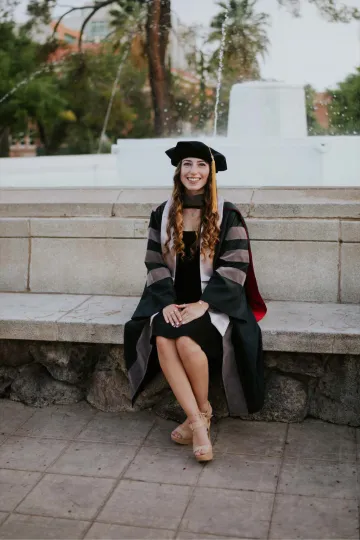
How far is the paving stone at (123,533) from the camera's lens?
3242 mm

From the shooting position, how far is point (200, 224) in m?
4.27

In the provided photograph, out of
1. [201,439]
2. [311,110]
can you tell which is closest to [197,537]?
[201,439]

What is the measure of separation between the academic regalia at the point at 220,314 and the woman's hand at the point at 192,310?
2 cm

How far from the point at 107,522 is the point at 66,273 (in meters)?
2.18

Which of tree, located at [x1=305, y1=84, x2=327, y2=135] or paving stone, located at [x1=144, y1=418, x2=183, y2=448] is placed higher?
tree, located at [x1=305, y1=84, x2=327, y2=135]

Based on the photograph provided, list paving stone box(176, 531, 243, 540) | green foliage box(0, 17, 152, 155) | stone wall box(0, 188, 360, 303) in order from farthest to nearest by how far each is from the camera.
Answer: green foliage box(0, 17, 152, 155)
stone wall box(0, 188, 360, 303)
paving stone box(176, 531, 243, 540)

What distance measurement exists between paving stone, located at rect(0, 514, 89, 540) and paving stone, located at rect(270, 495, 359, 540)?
843 mm

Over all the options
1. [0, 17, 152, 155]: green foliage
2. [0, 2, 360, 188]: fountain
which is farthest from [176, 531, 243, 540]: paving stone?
[0, 17, 152, 155]: green foliage

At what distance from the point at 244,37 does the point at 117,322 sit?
47.9 ft

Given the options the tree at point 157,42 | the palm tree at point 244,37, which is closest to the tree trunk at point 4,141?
the tree at point 157,42

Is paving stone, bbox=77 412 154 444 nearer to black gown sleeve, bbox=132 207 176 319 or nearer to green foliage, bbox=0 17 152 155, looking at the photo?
black gown sleeve, bbox=132 207 176 319

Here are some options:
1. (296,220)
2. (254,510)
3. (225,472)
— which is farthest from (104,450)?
(296,220)

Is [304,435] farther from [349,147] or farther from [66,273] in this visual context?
[349,147]

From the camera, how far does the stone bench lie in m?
4.28
